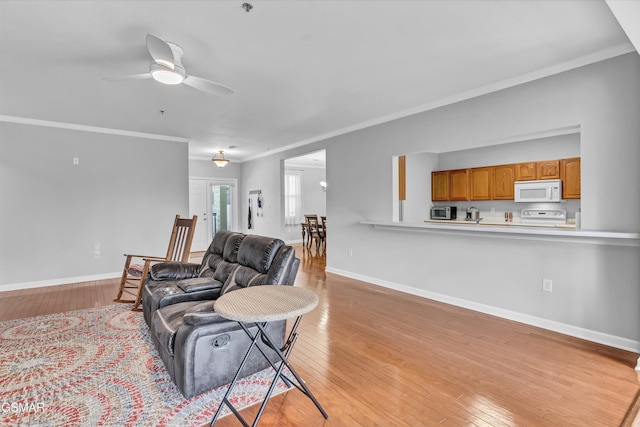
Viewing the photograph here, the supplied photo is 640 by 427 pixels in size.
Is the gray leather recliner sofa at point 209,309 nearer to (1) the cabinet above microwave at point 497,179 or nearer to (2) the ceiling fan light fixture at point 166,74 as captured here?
(2) the ceiling fan light fixture at point 166,74

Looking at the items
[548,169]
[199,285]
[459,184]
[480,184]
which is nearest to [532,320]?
[548,169]

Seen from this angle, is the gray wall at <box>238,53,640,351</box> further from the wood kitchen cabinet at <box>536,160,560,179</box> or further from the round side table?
the round side table

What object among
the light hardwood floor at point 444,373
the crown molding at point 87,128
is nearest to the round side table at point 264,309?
the light hardwood floor at point 444,373

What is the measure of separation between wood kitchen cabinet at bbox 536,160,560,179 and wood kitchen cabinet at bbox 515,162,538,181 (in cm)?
5

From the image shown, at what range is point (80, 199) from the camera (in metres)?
5.32

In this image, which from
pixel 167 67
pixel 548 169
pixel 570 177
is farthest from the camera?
pixel 548 169

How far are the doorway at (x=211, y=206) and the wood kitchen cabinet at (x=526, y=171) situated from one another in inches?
281

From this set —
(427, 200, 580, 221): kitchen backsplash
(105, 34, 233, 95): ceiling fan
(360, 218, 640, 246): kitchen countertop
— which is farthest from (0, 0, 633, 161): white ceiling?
(427, 200, 580, 221): kitchen backsplash

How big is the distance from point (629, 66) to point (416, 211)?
334 centimetres

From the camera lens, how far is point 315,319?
3.51 m

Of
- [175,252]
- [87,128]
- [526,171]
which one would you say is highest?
[87,128]

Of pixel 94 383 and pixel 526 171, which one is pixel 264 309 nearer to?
pixel 94 383

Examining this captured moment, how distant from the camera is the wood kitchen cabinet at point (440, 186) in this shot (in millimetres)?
5914

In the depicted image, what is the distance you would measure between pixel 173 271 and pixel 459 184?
4884mm
